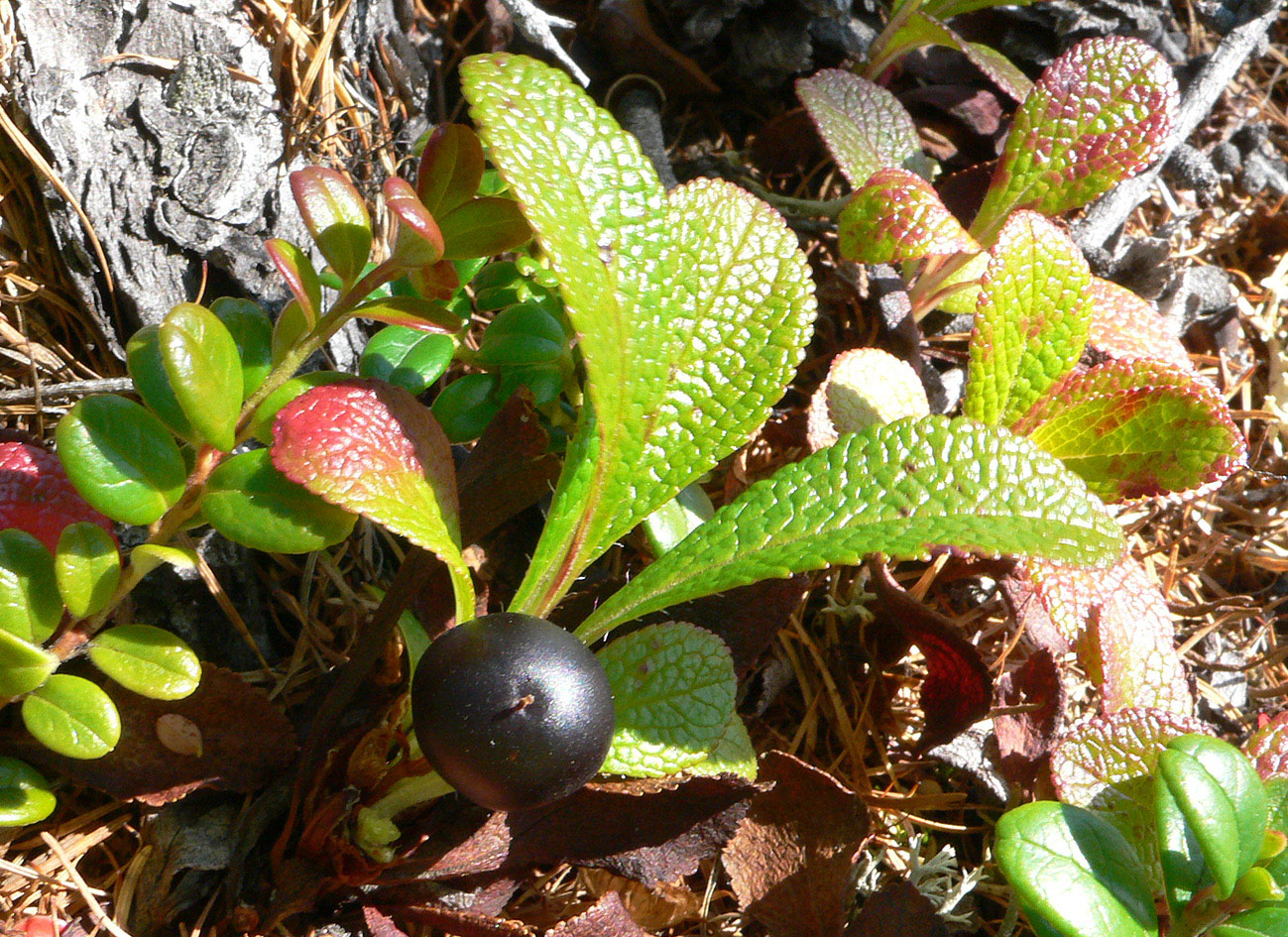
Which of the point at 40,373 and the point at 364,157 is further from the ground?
the point at 364,157

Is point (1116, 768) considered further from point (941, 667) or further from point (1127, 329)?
point (1127, 329)

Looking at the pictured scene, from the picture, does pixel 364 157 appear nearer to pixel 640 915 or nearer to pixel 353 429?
pixel 353 429

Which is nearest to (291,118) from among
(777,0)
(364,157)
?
(364,157)

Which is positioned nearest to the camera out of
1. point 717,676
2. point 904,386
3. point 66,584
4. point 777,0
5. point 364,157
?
point 66,584

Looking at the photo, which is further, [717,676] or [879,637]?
[879,637]

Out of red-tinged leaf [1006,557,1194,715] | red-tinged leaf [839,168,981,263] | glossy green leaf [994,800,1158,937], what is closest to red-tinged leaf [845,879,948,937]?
glossy green leaf [994,800,1158,937]

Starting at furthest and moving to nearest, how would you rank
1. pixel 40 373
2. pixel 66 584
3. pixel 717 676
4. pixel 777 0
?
pixel 777 0, pixel 40 373, pixel 717 676, pixel 66 584

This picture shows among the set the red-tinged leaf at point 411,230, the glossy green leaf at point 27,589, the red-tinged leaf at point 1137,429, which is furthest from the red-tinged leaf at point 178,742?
the red-tinged leaf at point 1137,429

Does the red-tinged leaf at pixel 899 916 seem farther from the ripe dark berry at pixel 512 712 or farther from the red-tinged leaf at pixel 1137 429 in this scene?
the red-tinged leaf at pixel 1137 429
